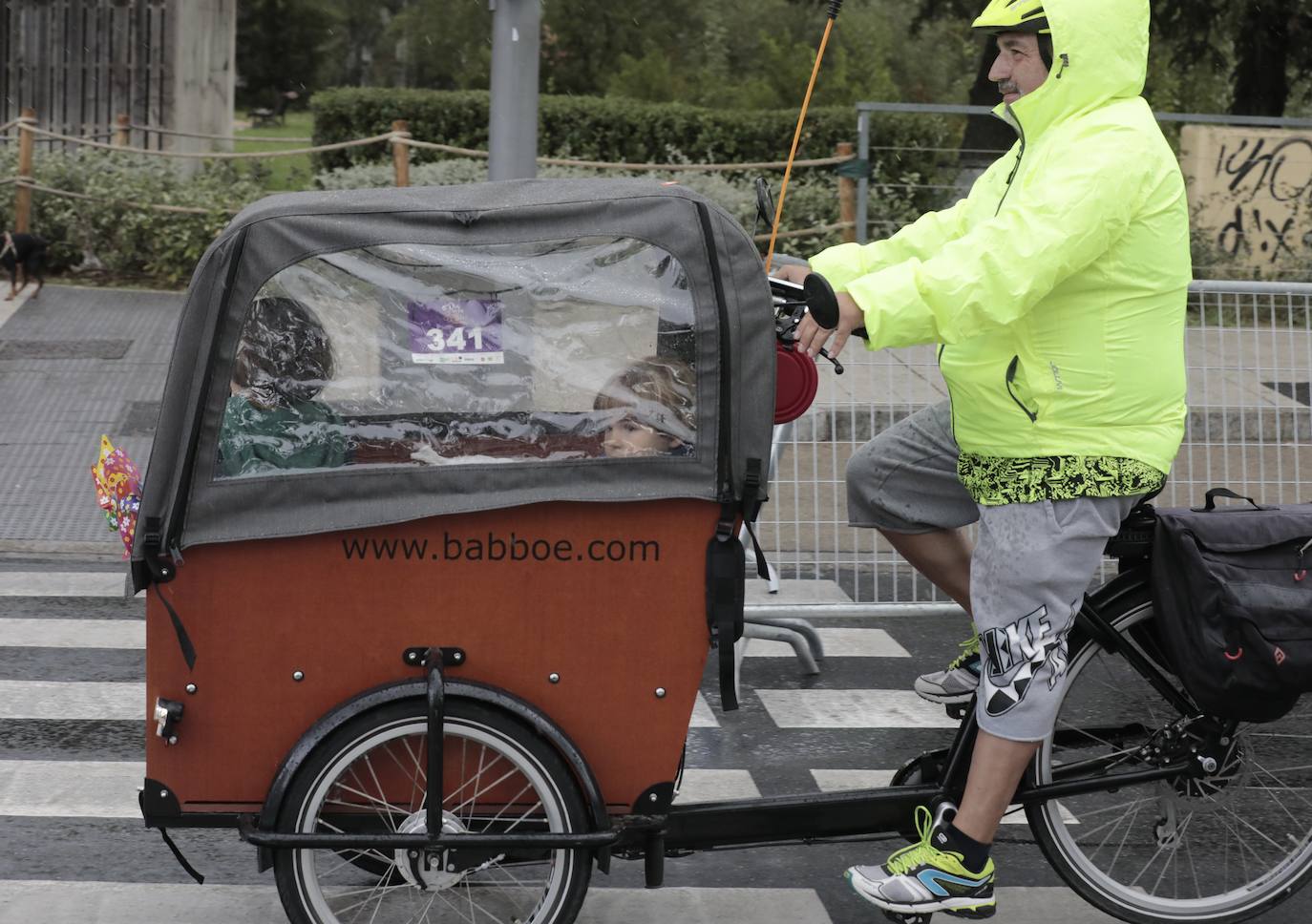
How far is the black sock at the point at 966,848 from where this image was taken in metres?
3.38

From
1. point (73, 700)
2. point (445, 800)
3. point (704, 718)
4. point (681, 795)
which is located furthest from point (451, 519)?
point (73, 700)

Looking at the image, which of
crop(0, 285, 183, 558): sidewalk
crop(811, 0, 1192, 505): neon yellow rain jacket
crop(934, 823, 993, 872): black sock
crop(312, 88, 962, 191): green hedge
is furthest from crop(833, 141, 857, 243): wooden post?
crop(934, 823, 993, 872): black sock

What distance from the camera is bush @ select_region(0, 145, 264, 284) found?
40.6 feet

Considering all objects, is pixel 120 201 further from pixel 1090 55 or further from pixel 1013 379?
pixel 1090 55

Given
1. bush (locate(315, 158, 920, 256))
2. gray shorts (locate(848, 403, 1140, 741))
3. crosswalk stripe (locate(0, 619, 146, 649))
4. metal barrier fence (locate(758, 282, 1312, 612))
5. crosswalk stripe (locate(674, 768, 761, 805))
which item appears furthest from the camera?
bush (locate(315, 158, 920, 256))

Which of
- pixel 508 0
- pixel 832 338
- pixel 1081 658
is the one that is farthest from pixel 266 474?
pixel 508 0

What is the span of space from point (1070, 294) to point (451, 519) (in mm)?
1242

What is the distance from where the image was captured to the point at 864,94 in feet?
66.1

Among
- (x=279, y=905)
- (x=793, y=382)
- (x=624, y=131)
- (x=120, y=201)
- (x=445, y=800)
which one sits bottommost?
(x=279, y=905)

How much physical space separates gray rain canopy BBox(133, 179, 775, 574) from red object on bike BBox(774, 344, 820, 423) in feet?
0.57

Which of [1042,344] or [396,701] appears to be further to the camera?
[1042,344]

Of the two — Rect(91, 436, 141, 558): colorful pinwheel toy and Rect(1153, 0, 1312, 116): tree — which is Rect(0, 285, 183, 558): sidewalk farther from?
Rect(1153, 0, 1312, 116): tree

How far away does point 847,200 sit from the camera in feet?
39.9

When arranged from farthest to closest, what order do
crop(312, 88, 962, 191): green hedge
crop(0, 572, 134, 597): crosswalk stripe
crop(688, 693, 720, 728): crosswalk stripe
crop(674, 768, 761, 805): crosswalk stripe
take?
crop(312, 88, 962, 191): green hedge → crop(0, 572, 134, 597): crosswalk stripe → crop(688, 693, 720, 728): crosswalk stripe → crop(674, 768, 761, 805): crosswalk stripe
